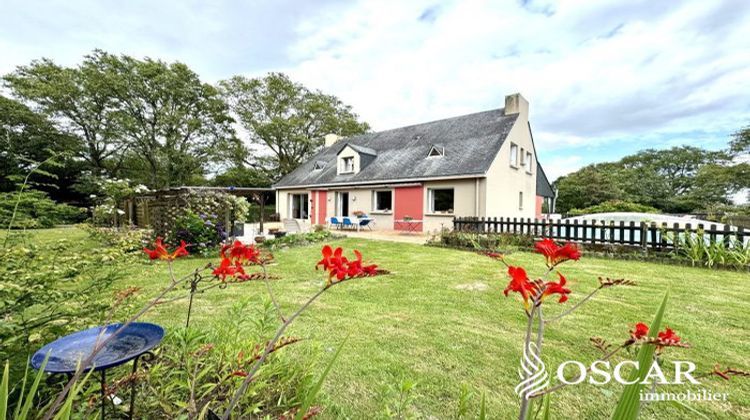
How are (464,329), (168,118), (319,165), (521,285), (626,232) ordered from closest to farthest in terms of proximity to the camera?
1. (521,285)
2. (464,329)
3. (626,232)
4. (319,165)
5. (168,118)

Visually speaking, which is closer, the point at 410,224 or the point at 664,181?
the point at 410,224

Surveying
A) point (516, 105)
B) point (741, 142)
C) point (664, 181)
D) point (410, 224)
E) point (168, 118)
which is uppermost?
point (168, 118)

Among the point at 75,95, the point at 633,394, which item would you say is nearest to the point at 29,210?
the point at 633,394

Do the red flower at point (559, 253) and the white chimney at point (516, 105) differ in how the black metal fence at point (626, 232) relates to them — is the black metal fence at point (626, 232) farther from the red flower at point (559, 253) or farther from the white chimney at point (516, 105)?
the red flower at point (559, 253)

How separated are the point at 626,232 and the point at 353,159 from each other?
12705 millimetres

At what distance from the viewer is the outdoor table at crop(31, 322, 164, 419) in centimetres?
112

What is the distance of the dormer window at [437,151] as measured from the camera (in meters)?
14.7

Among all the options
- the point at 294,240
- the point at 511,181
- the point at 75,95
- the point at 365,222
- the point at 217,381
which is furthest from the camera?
the point at 75,95

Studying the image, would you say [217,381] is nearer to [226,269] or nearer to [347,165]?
[226,269]

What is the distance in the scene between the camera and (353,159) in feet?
55.8

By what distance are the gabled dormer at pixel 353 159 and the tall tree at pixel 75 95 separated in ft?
60.2

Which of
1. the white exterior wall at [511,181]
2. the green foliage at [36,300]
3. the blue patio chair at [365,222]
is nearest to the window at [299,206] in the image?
the blue patio chair at [365,222]

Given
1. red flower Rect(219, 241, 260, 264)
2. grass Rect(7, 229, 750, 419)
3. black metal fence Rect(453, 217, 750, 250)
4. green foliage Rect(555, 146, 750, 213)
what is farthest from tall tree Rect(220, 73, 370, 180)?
green foliage Rect(555, 146, 750, 213)

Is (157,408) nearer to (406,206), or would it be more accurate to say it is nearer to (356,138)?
(406,206)
